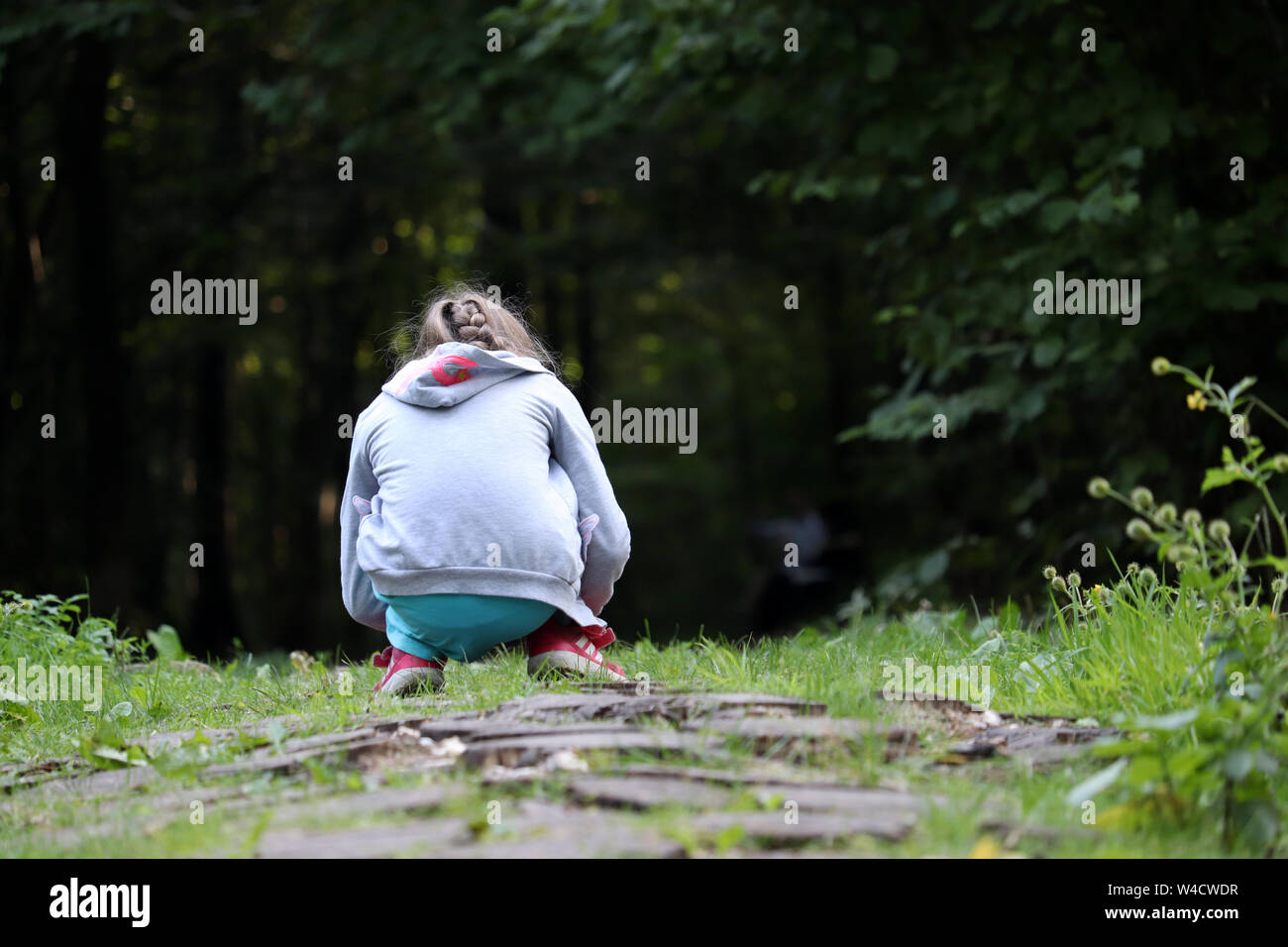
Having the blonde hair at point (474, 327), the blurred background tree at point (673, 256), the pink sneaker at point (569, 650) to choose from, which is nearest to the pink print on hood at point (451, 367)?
the blonde hair at point (474, 327)

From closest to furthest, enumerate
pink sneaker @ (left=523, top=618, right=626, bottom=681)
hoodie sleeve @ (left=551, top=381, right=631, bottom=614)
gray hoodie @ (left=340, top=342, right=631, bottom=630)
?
gray hoodie @ (left=340, top=342, right=631, bottom=630), pink sneaker @ (left=523, top=618, right=626, bottom=681), hoodie sleeve @ (left=551, top=381, right=631, bottom=614)

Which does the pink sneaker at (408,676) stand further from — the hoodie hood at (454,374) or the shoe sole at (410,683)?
the hoodie hood at (454,374)

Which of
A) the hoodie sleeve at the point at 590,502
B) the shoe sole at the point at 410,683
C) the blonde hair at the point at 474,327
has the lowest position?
the shoe sole at the point at 410,683

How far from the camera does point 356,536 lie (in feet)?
15.5

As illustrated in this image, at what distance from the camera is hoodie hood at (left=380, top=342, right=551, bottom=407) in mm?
4445

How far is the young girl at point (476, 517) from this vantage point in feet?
13.9

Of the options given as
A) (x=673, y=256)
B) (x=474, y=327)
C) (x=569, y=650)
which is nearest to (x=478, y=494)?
(x=569, y=650)

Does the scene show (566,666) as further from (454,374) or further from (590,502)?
(454,374)

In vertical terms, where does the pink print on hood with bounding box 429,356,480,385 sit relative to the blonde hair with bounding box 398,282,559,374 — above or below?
below

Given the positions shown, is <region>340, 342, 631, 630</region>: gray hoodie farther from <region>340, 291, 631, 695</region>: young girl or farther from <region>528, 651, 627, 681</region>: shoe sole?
<region>528, 651, 627, 681</region>: shoe sole

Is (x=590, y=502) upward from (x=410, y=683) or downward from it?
upward

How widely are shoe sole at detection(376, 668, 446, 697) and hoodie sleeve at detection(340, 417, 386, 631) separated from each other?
1.06 ft

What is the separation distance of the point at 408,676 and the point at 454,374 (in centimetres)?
97

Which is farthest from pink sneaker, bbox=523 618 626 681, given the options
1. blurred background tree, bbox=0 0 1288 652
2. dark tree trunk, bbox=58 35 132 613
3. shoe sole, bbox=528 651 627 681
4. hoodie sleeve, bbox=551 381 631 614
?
dark tree trunk, bbox=58 35 132 613
